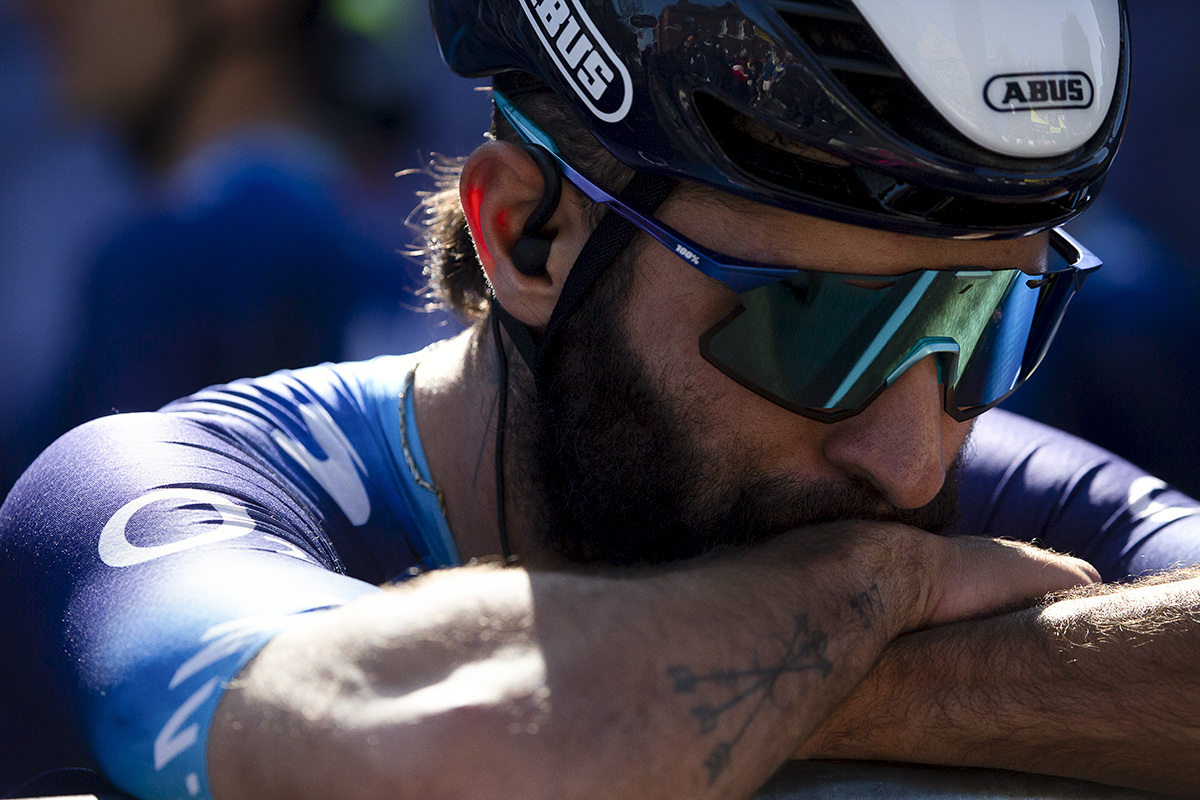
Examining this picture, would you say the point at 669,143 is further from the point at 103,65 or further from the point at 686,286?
the point at 103,65

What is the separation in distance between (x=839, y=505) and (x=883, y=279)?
17.4 inches

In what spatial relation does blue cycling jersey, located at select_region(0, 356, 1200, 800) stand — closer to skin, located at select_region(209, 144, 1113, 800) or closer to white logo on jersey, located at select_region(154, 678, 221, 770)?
white logo on jersey, located at select_region(154, 678, 221, 770)

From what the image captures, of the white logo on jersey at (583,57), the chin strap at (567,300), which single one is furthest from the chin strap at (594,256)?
the white logo on jersey at (583,57)

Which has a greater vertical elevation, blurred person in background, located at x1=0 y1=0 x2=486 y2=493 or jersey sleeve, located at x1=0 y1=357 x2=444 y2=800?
blurred person in background, located at x1=0 y1=0 x2=486 y2=493

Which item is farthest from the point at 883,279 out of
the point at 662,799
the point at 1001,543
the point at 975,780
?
the point at 662,799

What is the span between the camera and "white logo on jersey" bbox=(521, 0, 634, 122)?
6.04 feet

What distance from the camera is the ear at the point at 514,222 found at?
209 centimetres

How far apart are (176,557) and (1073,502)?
2384mm

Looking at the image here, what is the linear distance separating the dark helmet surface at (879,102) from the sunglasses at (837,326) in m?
0.11

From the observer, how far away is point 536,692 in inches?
48.8

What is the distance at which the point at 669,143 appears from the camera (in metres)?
1.81

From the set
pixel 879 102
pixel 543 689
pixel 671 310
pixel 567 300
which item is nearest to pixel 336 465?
pixel 567 300

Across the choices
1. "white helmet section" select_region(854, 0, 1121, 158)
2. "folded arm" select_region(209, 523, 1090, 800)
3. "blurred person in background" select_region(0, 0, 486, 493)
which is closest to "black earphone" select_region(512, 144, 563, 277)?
"white helmet section" select_region(854, 0, 1121, 158)

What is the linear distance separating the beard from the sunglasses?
17 centimetres
